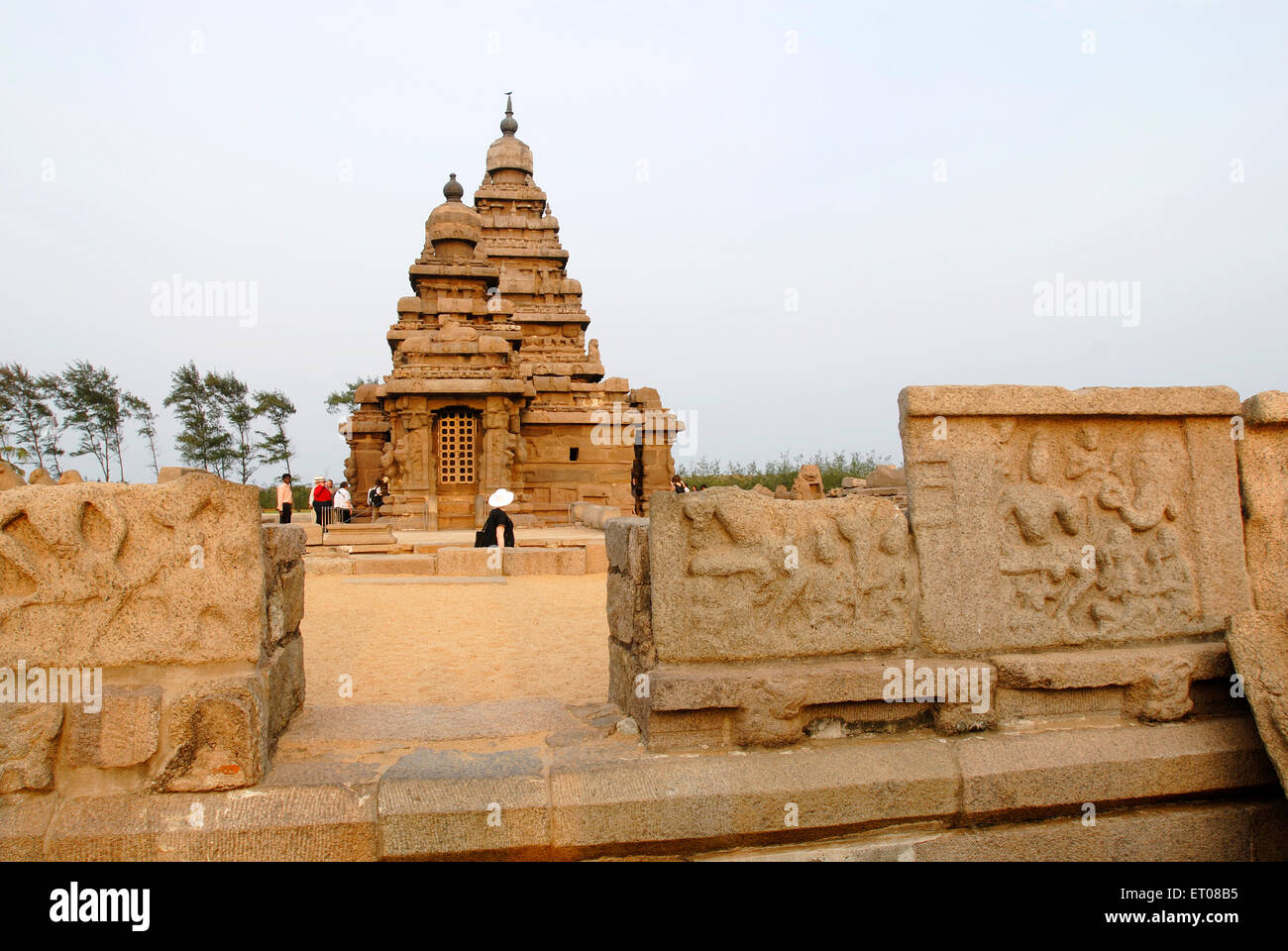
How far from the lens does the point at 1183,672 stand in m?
3.37

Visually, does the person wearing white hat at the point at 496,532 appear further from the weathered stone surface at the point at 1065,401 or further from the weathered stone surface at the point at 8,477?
the weathered stone surface at the point at 1065,401

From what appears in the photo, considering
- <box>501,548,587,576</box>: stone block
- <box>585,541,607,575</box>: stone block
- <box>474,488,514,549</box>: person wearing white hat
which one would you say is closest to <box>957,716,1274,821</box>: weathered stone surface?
<box>501,548,587,576</box>: stone block

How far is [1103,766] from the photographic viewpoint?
3.15 meters

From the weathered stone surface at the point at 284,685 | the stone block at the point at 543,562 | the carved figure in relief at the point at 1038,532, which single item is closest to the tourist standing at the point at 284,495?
the stone block at the point at 543,562

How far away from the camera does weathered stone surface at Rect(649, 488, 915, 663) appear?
3078mm

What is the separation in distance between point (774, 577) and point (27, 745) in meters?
2.56

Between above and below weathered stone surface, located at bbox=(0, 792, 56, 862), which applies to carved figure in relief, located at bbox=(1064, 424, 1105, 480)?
above

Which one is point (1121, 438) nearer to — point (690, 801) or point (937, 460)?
point (937, 460)

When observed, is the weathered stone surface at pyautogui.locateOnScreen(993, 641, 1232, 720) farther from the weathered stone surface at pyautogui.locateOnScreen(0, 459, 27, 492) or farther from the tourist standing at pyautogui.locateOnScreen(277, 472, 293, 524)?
the tourist standing at pyautogui.locateOnScreen(277, 472, 293, 524)

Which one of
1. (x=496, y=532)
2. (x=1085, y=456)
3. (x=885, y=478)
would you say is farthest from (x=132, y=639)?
(x=885, y=478)

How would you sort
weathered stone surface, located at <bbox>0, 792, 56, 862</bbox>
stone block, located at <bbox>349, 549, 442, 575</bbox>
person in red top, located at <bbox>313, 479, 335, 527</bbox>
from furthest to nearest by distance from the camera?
person in red top, located at <bbox>313, 479, 335, 527</bbox>
stone block, located at <bbox>349, 549, 442, 575</bbox>
weathered stone surface, located at <bbox>0, 792, 56, 862</bbox>

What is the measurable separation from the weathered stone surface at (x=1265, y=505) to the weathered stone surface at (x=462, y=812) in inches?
128

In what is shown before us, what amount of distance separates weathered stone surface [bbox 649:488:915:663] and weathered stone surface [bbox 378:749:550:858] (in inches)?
28.5

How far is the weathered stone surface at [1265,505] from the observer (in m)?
3.58
